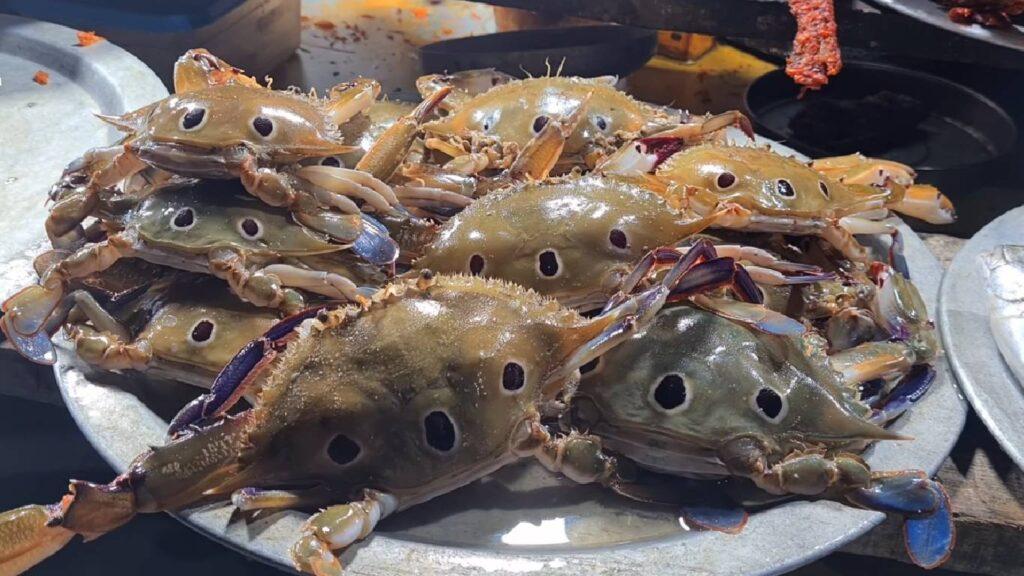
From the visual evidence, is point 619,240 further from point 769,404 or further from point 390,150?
point 390,150

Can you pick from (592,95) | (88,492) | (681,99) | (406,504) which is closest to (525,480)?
(406,504)

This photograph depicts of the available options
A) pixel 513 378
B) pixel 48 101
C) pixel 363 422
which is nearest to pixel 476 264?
pixel 513 378

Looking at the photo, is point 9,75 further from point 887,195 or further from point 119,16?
point 887,195

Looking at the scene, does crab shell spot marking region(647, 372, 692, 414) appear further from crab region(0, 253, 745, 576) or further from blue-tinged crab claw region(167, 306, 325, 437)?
blue-tinged crab claw region(167, 306, 325, 437)

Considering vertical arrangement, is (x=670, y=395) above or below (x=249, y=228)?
below

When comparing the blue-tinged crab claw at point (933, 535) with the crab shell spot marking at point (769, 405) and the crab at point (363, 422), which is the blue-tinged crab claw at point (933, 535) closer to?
the crab shell spot marking at point (769, 405)
